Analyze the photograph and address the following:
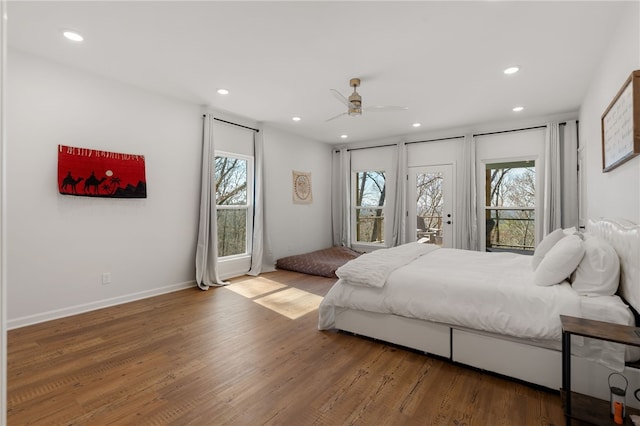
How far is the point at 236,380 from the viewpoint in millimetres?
2121

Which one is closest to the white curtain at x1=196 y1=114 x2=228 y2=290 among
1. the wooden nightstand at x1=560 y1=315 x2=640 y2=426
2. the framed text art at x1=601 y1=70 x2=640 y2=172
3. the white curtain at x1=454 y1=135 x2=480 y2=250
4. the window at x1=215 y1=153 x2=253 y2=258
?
the window at x1=215 y1=153 x2=253 y2=258

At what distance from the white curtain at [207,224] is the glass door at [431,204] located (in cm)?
378

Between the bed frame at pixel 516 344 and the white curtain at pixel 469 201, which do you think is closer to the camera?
the bed frame at pixel 516 344

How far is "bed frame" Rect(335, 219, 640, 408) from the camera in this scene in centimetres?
181

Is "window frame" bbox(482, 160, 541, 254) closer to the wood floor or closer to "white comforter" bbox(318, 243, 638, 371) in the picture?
"white comforter" bbox(318, 243, 638, 371)

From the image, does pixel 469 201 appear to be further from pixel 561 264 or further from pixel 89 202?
pixel 89 202

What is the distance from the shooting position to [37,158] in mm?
3125

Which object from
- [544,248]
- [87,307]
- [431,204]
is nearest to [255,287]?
[87,307]

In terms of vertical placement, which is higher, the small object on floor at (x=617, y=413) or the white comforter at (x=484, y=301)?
the white comforter at (x=484, y=301)

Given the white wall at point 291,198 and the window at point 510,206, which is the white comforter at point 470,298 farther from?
the white wall at point 291,198

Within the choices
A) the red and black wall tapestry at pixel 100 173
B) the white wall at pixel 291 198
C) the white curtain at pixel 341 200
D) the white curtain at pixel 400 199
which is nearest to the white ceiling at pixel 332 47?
the red and black wall tapestry at pixel 100 173

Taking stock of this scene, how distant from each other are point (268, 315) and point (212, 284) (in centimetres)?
157

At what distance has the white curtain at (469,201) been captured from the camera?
17.8 ft

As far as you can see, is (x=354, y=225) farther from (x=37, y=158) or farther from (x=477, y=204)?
(x=37, y=158)
